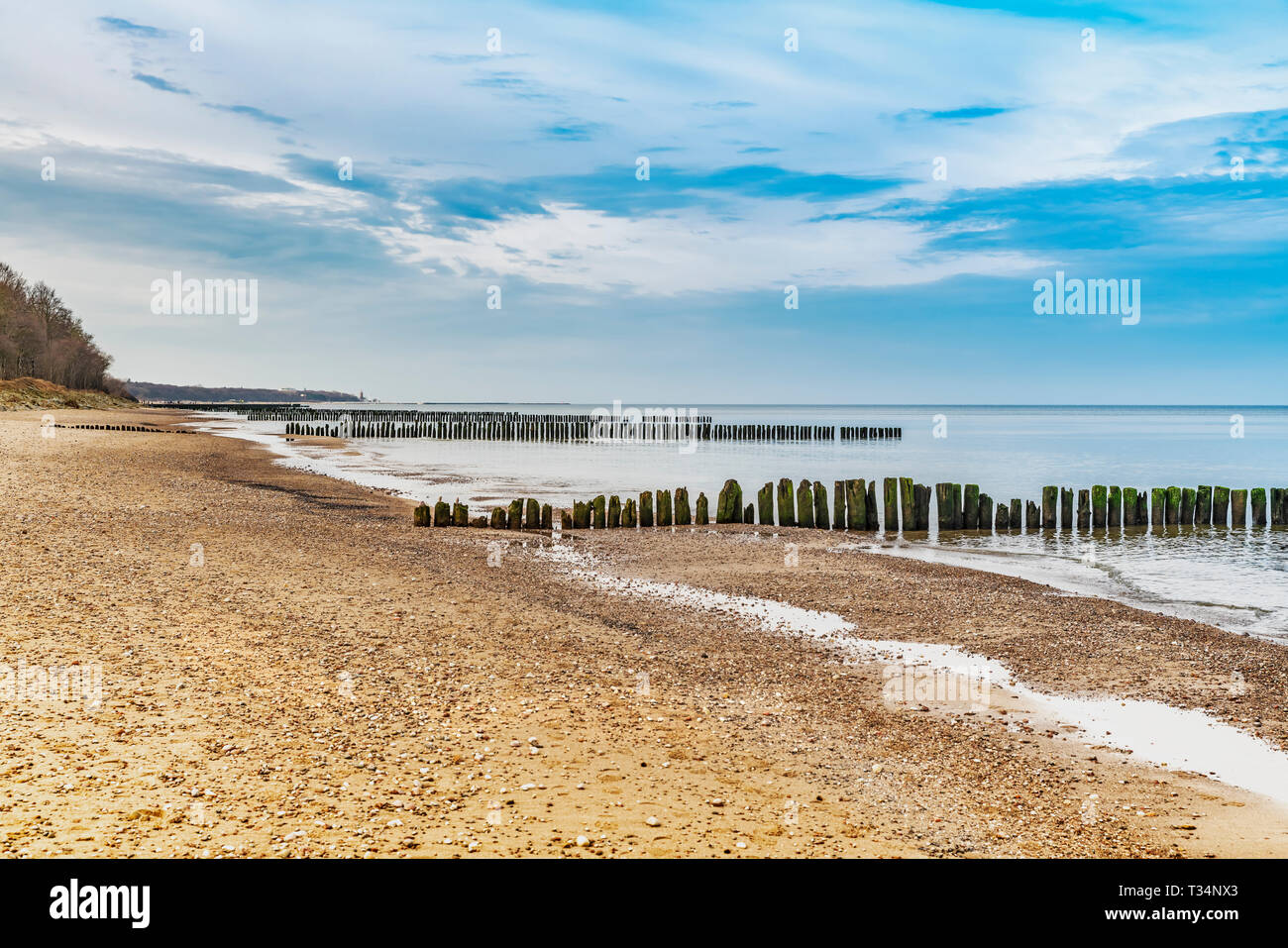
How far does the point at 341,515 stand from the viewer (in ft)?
60.3

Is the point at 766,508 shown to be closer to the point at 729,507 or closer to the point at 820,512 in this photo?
the point at 729,507

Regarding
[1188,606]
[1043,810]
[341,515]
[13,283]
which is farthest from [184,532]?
[13,283]

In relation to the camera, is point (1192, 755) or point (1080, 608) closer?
point (1192, 755)

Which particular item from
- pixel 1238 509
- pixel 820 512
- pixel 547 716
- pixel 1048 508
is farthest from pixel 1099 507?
pixel 547 716

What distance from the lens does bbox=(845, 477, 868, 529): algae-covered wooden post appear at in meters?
21.0

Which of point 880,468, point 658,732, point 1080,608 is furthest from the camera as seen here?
point 880,468

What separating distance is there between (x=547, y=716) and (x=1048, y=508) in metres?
19.4

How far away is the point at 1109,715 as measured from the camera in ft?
24.5

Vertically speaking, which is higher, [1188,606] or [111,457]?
[111,457]

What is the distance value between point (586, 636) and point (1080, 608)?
279 inches

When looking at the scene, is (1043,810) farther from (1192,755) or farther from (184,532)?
(184,532)

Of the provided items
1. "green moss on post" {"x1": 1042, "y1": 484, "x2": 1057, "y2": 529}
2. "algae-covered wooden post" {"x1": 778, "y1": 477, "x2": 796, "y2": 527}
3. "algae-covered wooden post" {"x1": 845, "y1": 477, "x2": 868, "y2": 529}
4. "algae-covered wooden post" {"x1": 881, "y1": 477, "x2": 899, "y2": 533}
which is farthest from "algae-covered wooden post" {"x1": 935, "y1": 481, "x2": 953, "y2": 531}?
"algae-covered wooden post" {"x1": 778, "y1": 477, "x2": 796, "y2": 527}

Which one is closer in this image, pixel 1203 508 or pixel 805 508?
pixel 805 508

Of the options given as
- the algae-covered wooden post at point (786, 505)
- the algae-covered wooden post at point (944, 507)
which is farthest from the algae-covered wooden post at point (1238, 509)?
the algae-covered wooden post at point (786, 505)
